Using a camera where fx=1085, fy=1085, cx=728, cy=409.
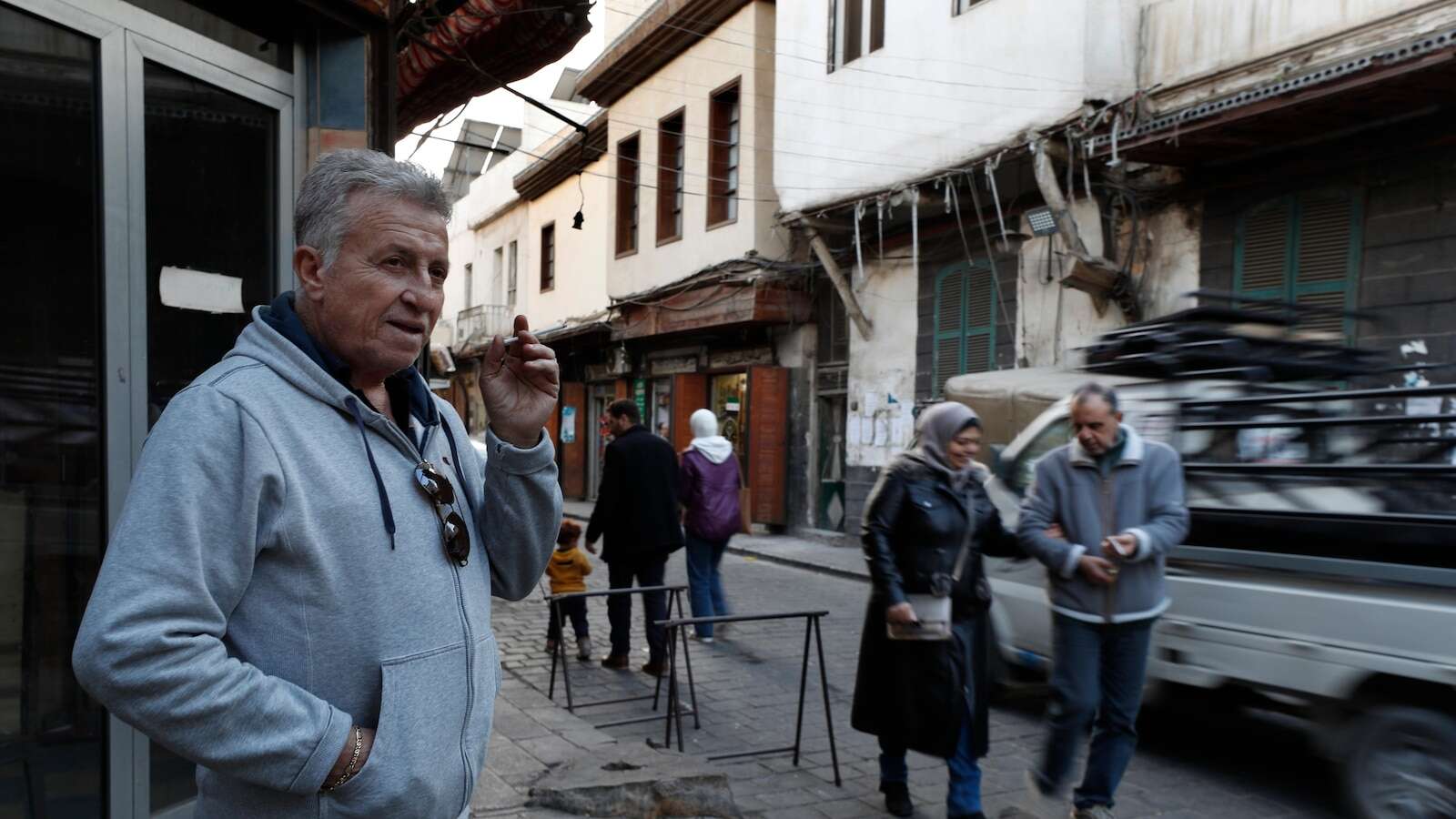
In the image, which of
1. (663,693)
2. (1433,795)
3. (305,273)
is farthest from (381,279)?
(663,693)

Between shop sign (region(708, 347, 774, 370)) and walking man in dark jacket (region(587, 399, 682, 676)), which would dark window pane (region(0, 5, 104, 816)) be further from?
shop sign (region(708, 347, 774, 370))

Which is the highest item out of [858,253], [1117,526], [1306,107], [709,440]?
[1306,107]

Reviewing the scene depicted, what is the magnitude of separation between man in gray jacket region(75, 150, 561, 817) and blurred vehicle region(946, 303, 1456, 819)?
3.98 meters


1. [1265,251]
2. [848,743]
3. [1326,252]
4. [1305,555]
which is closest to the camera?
[1305,555]

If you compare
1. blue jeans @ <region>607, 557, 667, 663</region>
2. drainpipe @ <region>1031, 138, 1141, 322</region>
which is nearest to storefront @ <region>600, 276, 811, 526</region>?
drainpipe @ <region>1031, 138, 1141, 322</region>

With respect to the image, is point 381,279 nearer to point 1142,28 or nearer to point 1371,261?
point 1371,261

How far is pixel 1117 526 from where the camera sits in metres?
4.59

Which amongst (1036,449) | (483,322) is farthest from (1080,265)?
(483,322)

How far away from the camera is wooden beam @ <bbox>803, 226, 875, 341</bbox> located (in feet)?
54.1

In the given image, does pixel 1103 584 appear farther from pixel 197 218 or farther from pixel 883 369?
pixel 883 369

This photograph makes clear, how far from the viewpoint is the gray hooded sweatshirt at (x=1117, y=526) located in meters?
4.52

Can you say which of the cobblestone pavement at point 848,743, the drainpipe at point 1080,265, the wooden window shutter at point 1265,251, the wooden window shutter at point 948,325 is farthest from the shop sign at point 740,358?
the cobblestone pavement at point 848,743

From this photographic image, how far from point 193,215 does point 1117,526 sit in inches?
149

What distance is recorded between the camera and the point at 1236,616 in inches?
203
